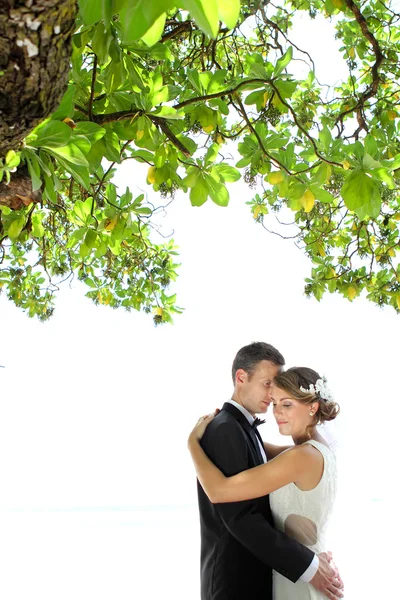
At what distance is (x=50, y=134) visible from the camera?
1.00 meters

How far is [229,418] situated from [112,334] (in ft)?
48.1

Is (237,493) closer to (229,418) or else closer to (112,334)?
(229,418)

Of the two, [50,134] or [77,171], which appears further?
[77,171]

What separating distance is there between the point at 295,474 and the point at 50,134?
1.34 metres

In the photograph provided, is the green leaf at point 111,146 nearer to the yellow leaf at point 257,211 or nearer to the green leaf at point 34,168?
the green leaf at point 34,168

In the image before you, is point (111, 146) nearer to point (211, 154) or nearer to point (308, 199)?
point (211, 154)

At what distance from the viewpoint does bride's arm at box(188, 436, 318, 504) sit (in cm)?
185

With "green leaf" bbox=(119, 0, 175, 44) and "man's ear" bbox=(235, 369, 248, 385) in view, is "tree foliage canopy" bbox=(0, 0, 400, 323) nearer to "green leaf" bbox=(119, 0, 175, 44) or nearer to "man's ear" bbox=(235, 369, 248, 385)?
"green leaf" bbox=(119, 0, 175, 44)

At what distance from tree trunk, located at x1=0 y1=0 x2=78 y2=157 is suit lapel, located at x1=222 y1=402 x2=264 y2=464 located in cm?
157

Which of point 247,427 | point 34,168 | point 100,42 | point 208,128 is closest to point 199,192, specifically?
point 208,128

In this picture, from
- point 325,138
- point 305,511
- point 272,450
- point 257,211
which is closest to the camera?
point 325,138

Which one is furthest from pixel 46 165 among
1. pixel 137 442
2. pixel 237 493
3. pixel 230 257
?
pixel 137 442

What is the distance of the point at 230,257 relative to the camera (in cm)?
1202

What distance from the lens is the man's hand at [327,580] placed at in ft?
6.22
